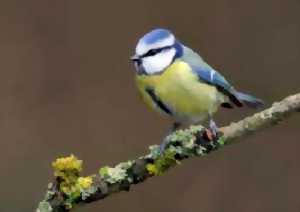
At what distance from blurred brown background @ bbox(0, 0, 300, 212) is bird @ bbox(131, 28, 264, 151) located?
1086 millimetres

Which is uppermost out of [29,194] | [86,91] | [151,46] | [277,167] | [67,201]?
[86,91]

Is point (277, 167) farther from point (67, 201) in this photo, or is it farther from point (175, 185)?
point (67, 201)

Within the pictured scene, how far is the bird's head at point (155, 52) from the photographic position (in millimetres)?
1354

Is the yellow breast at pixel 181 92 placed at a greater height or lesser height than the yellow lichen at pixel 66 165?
greater

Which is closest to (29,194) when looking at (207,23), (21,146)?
(21,146)

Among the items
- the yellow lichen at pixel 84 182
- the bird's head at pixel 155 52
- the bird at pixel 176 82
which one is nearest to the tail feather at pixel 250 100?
the bird at pixel 176 82

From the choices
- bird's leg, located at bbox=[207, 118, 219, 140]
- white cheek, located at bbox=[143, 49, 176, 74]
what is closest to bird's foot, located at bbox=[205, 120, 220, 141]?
bird's leg, located at bbox=[207, 118, 219, 140]

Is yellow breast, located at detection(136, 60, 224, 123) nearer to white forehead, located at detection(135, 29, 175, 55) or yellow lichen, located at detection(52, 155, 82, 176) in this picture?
white forehead, located at detection(135, 29, 175, 55)

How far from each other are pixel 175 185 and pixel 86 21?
19.5 inches

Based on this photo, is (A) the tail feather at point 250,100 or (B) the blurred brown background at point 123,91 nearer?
(A) the tail feather at point 250,100

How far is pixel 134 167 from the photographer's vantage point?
1.37m

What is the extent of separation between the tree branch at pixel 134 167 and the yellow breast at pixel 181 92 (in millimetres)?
28

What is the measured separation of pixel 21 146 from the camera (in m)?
2.56

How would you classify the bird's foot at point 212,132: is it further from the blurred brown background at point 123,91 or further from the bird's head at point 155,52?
the blurred brown background at point 123,91
